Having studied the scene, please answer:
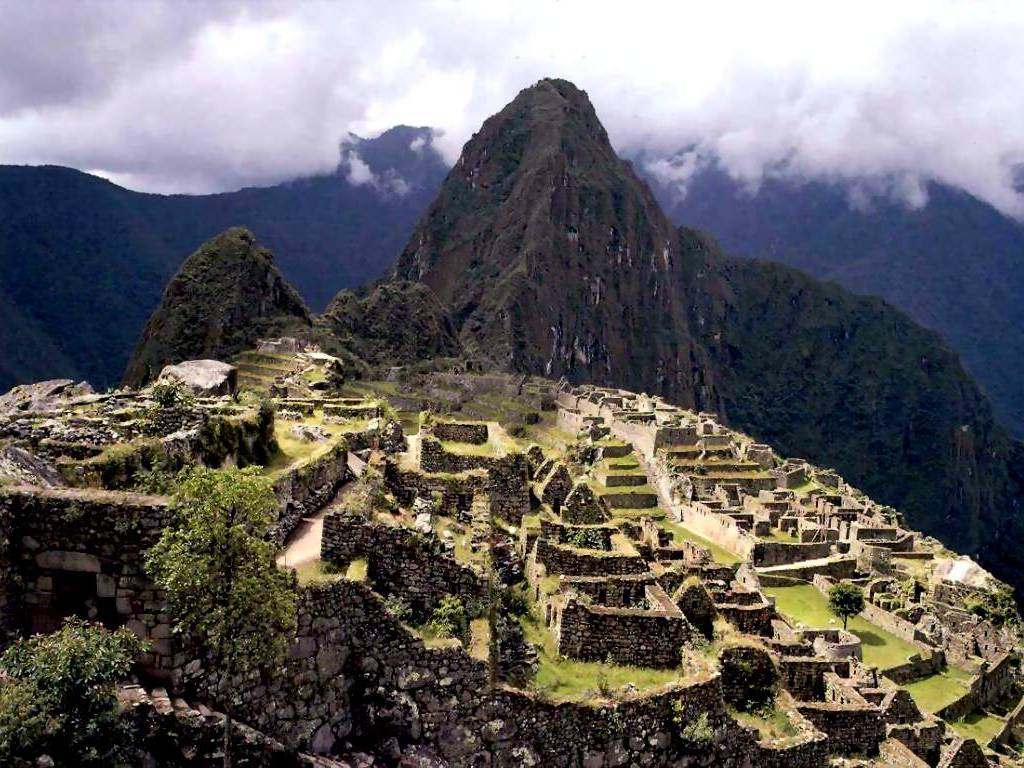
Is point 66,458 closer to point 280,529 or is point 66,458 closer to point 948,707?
point 280,529

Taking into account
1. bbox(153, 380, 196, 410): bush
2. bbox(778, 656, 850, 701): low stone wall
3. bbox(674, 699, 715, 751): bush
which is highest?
bbox(153, 380, 196, 410): bush

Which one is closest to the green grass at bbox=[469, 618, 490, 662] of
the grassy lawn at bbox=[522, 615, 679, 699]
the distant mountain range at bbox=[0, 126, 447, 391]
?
the grassy lawn at bbox=[522, 615, 679, 699]

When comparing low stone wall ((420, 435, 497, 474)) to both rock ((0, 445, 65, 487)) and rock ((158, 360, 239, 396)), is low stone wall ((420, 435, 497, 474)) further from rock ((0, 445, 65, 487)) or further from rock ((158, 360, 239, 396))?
rock ((0, 445, 65, 487))

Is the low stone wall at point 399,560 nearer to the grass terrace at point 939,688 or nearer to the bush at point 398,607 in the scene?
the bush at point 398,607

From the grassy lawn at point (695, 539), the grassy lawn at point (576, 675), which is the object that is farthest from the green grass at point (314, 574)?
the grassy lawn at point (695, 539)

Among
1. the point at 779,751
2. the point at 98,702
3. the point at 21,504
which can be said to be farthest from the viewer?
the point at 779,751

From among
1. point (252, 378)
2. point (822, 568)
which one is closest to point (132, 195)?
point (252, 378)
